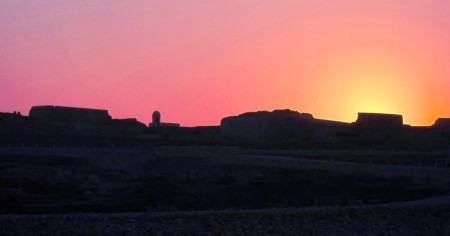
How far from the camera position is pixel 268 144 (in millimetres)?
51062

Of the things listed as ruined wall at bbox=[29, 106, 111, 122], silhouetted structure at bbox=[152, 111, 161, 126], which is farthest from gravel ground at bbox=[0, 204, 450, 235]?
silhouetted structure at bbox=[152, 111, 161, 126]

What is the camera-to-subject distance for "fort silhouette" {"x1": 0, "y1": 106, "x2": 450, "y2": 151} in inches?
2076

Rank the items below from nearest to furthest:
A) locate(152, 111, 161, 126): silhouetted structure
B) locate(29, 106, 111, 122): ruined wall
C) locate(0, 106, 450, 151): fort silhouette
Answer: locate(0, 106, 450, 151): fort silhouette, locate(29, 106, 111, 122): ruined wall, locate(152, 111, 161, 126): silhouetted structure

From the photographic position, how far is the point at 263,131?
178 ft

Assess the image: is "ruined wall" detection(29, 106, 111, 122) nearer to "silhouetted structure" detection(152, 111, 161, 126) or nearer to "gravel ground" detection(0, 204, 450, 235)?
"silhouetted structure" detection(152, 111, 161, 126)

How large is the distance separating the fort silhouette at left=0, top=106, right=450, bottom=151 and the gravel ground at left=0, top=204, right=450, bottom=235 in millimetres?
27698

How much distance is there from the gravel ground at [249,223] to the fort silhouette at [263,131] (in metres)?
27.7

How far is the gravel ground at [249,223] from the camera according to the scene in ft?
61.5

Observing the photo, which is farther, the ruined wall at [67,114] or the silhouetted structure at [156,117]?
the silhouetted structure at [156,117]

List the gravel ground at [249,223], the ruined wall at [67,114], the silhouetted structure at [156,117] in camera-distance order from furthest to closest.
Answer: the silhouetted structure at [156,117] → the ruined wall at [67,114] → the gravel ground at [249,223]

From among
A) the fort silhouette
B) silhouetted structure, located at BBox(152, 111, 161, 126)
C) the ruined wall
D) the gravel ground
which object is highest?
silhouetted structure, located at BBox(152, 111, 161, 126)

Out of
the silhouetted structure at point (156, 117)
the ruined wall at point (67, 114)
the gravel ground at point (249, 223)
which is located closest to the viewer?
the gravel ground at point (249, 223)

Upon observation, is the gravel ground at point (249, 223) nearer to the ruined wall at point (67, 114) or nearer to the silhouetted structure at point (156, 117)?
the ruined wall at point (67, 114)

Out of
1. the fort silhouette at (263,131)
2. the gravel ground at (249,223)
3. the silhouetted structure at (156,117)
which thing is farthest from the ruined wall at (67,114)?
the gravel ground at (249,223)
